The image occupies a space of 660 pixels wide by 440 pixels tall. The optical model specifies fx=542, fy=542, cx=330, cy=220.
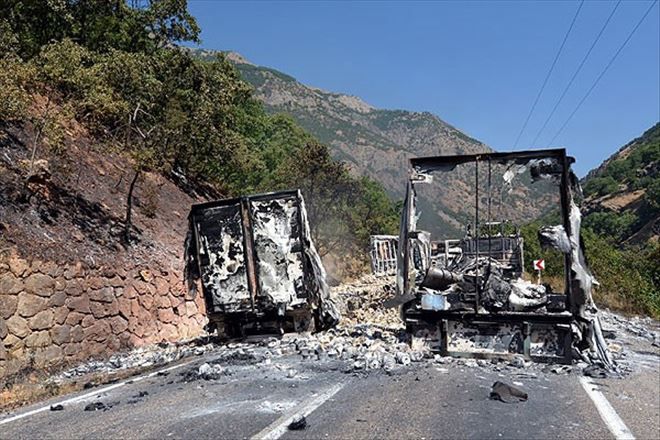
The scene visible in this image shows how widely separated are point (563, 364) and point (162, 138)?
12.5 meters

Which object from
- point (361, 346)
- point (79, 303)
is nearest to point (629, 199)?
point (361, 346)

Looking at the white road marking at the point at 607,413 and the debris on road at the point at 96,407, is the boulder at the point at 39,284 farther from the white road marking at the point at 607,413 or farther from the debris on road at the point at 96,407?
the white road marking at the point at 607,413

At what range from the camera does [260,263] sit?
33.1 ft

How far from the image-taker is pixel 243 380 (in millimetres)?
6906

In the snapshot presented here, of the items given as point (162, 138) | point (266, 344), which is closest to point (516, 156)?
point (266, 344)

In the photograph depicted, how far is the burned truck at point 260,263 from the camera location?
10047mm

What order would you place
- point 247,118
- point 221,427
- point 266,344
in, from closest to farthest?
point 221,427, point 266,344, point 247,118

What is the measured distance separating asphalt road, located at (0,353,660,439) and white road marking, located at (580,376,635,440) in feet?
0.18

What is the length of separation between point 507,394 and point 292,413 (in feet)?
7.73

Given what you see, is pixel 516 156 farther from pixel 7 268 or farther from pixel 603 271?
pixel 603 271

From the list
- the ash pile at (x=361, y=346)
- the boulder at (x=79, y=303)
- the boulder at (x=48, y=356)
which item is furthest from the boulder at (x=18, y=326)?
the ash pile at (x=361, y=346)

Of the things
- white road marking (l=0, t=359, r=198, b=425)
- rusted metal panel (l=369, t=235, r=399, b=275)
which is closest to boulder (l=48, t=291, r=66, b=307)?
white road marking (l=0, t=359, r=198, b=425)

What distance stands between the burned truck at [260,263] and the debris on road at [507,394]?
15.4 ft

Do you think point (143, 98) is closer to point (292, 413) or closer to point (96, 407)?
point (96, 407)
